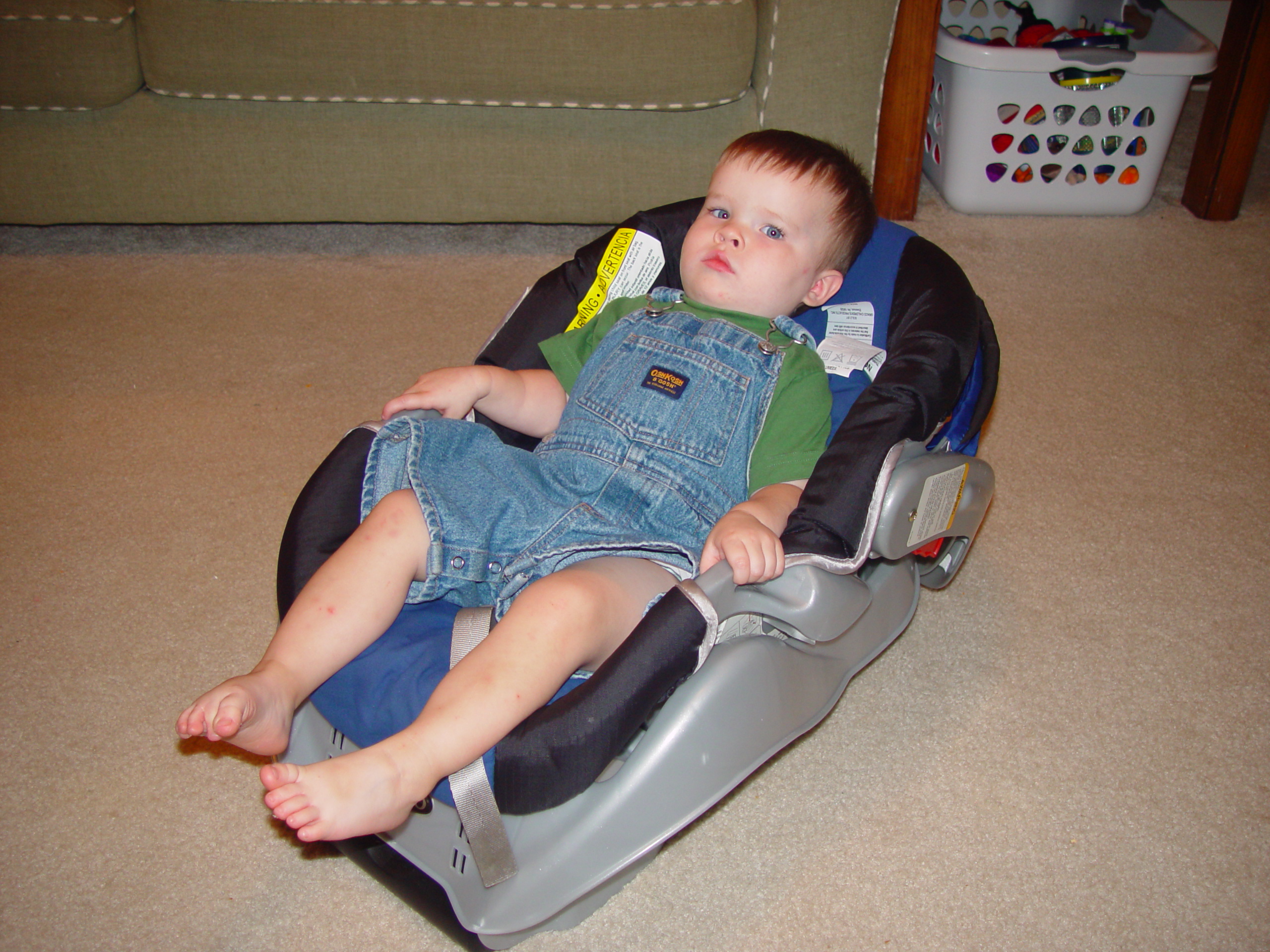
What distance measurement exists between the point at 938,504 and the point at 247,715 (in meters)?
0.66

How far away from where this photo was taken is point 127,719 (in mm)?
1051

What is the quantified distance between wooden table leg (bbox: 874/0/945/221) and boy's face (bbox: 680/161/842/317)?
0.79m

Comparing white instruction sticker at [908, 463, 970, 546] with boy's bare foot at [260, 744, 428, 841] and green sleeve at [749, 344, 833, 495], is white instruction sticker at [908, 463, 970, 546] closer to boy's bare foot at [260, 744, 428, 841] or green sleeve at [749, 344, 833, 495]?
green sleeve at [749, 344, 833, 495]

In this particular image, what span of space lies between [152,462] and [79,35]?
764 millimetres

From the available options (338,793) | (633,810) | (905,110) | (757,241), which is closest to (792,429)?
(757,241)

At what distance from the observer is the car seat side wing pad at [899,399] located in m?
0.90

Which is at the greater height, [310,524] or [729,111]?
[729,111]

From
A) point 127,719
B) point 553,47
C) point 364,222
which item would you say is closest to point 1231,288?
point 553,47

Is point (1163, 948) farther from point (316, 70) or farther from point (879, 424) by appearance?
point (316, 70)

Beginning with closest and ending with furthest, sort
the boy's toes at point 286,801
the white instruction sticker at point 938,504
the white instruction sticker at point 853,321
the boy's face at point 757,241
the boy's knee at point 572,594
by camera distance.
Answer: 1. the boy's toes at point 286,801
2. the boy's knee at point 572,594
3. the white instruction sticker at point 938,504
4. the boy's face at point 757,241
5. the white instruction sticker at point 853,321

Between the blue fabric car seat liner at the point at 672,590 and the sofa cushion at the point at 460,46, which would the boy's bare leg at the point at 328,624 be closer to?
the blue fabric car seat liner at the point at 672,590

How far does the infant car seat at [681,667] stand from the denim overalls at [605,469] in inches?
2.4

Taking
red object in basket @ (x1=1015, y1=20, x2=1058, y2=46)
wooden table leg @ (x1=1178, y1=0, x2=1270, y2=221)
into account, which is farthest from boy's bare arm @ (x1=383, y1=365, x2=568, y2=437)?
red object in basket @ (x1=1015, y1=20, x2=1058, y2=46)

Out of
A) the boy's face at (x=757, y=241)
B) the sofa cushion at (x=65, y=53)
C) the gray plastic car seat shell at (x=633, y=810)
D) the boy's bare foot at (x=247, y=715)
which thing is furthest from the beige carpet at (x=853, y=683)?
the boy's face at (x=757, y=241)
